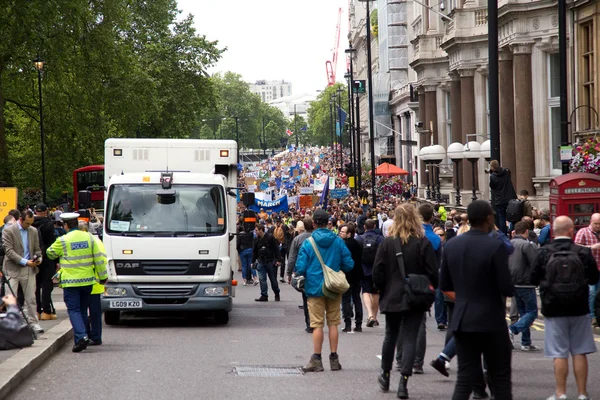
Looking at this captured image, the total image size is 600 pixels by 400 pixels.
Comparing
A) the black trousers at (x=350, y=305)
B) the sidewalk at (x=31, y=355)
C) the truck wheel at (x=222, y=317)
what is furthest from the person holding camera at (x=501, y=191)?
the sidewalk at (x=31, y=355)

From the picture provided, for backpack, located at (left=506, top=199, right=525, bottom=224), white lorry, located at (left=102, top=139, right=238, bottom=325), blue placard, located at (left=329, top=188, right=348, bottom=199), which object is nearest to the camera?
white lorry, located at (left=102, top=139, right=238, bottom=325)

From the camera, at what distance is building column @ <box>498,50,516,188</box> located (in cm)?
3409

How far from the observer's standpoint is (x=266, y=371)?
1237 cm

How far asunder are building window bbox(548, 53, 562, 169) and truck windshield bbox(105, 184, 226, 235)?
673 inches

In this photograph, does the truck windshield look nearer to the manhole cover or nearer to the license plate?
the license plate

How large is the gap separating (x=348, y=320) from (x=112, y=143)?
5123mm

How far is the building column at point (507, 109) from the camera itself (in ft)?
112

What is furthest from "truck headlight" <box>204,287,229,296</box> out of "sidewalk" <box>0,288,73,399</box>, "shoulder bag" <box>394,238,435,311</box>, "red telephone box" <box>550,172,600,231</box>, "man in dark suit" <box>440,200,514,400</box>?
"man in dark suit" <box>440,200,514,400</box>

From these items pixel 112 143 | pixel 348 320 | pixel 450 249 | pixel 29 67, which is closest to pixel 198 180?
pixel 112 143

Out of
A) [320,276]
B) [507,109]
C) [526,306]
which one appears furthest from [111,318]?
[507,109]

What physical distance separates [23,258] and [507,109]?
2149cm

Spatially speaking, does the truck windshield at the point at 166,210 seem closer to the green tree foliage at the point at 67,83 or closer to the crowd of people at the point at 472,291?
the crowd of people at the point at 472,291

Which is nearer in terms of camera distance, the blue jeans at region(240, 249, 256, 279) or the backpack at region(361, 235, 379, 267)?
the backpack at region(361, 235, 379, 267)

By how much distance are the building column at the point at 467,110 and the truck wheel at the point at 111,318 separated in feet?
78.9
